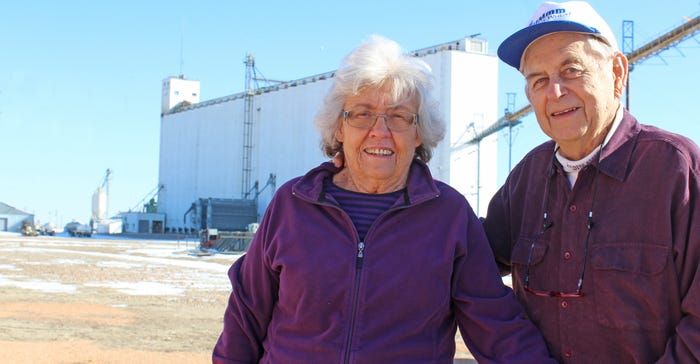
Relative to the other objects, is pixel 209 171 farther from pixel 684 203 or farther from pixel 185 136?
pixel 684 203

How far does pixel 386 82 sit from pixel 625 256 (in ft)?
Result: 3.59

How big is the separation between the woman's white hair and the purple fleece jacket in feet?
0.88

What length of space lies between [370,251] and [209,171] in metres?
55.8

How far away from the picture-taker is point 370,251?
8.80 feet

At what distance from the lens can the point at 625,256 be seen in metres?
2.41

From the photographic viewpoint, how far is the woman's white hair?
287cm

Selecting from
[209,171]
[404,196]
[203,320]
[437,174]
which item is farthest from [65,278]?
[209,171]

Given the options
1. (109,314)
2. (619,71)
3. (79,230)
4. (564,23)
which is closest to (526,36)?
(564,23)

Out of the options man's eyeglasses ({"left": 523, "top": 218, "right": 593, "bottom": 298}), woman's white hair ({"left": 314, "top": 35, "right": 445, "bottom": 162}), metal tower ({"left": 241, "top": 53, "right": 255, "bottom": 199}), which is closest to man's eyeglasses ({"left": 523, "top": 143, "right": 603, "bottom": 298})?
man's eyeglasses ({"left": 523, "top": 218, "right": 593, "bottom": 298})

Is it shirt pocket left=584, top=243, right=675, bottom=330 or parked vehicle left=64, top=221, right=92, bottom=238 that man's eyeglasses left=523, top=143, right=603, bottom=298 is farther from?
parked vehicle left=64, top=221, right=92, bottom=238

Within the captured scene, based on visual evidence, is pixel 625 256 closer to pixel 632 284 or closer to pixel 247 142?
pixel 632 284

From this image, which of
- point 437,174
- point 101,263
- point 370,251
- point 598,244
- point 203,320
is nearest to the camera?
point 598,244

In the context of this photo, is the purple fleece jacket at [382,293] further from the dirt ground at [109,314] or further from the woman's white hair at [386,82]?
the dirt ground at [109,314]

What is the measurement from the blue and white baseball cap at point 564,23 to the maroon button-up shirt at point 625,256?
34cm
